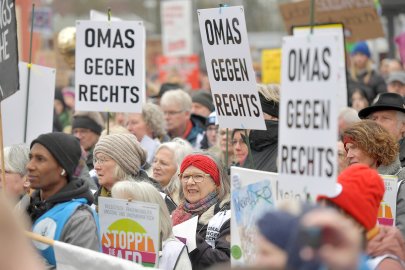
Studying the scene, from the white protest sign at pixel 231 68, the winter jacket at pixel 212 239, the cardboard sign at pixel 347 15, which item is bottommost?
the winter jacket at pixel 212 239

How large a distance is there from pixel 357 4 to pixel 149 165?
649cm

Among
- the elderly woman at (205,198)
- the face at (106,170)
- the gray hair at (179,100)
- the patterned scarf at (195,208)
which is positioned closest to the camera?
the elderly woman at (205,198)

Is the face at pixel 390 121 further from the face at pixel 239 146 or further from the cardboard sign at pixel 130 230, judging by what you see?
the cardboard sign at pixel 130 230

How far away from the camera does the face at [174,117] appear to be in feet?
41.2

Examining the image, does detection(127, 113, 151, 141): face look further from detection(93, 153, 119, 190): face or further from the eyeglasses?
the eyeglasses

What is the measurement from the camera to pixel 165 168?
9359mm

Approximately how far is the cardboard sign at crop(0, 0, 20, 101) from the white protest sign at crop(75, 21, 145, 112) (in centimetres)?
112

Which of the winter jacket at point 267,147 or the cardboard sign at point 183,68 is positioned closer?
the winter jacket at point 267,147

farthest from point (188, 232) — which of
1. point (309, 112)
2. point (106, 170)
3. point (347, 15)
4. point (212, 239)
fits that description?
point (347, 15)

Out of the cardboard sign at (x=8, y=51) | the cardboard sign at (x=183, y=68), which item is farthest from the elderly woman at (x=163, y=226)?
the cardboard sign at (x=183, y=68)

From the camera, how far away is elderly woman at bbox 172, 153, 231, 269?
7207mm

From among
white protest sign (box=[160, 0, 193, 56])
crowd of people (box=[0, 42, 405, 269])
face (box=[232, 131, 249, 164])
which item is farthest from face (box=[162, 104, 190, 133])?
white protest sign (box=[160, 0, 193, 56])

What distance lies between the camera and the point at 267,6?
181 ft

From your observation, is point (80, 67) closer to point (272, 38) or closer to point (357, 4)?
point (357, 4)
